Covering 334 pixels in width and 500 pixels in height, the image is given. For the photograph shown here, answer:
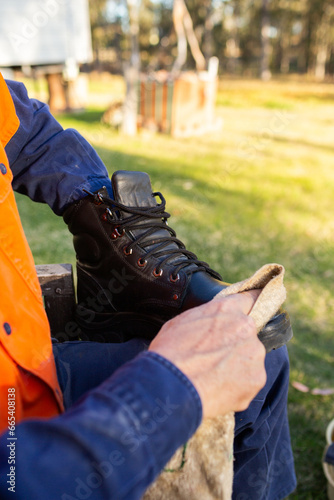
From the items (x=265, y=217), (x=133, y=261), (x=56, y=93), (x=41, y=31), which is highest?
(x=41, y=31)

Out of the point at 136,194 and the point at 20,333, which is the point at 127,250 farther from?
the point at 20,333

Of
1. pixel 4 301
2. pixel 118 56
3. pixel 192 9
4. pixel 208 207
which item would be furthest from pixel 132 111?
pixel 118 56

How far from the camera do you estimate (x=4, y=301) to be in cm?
100

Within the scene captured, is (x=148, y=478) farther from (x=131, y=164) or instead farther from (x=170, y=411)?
(x=131, y=164)

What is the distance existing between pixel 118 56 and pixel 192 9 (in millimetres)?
10284

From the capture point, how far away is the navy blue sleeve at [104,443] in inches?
26.5

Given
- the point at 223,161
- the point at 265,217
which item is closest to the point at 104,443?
the point at 265,217

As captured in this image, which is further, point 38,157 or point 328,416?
point 328,416

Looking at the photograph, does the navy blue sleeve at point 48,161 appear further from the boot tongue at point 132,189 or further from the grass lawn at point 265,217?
the grass lawn at point 265,217

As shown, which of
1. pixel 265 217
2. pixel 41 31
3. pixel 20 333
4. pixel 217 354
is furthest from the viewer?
pixel 41 31

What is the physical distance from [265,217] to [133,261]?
3630mm

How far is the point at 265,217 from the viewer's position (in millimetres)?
4750

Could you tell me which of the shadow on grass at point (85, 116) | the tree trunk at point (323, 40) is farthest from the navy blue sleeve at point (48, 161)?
the tree trunk at point (323, 40)

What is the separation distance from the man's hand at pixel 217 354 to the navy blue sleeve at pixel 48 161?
654 mm
